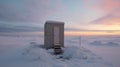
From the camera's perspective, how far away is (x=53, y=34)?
1243cm

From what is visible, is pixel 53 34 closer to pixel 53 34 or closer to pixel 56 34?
pixel 53 34

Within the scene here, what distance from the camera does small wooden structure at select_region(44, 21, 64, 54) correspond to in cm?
1227

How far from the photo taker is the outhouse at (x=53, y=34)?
12273 mm

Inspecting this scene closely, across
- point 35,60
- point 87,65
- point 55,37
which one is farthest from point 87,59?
point 55,37

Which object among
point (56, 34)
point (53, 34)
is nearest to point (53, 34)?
point (53, 34)

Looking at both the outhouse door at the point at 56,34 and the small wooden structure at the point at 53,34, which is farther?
the outhouse door at the point at 56,34

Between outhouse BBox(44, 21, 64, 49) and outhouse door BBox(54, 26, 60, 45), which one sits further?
outhouse door BBox(54, 26, 60, 45)

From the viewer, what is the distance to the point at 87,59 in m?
9.04

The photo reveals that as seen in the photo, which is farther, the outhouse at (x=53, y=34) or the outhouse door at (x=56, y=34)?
the outhouse door at (x=56, y=34)

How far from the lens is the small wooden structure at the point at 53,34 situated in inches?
483

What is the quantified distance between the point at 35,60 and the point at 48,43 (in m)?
3.89

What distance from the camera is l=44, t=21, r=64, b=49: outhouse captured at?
12.3 m

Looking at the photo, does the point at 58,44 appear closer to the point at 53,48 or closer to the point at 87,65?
the point at 53,48

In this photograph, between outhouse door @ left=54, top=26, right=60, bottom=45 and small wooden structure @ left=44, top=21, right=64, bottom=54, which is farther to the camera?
outhouse door @ left=54, top=26, right=60, bottom=45
